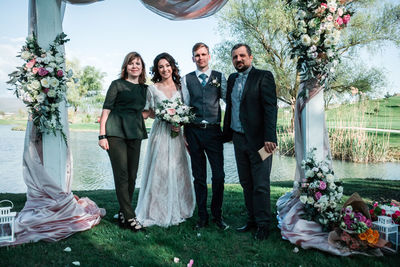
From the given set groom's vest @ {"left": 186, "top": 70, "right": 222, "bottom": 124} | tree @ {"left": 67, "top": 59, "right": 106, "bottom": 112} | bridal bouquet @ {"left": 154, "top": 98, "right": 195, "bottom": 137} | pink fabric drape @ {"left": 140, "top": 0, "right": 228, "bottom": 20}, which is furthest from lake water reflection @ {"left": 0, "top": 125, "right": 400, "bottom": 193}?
tree @ {"left": 67, "top": 59, "right": 106, "bottom": 112}

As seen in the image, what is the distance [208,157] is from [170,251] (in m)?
1.15

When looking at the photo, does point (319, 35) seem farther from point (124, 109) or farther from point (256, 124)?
point (124, 109)

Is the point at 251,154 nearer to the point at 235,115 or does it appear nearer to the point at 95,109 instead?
the point at 235,115

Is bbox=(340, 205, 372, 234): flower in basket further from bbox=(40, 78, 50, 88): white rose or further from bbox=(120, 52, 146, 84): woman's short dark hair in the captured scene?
bbox=(40, 78, 50, 88): white rose

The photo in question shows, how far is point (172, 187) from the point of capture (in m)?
3.77

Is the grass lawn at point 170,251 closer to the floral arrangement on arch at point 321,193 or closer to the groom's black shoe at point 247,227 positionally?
the groom's black shoe at point 247,227

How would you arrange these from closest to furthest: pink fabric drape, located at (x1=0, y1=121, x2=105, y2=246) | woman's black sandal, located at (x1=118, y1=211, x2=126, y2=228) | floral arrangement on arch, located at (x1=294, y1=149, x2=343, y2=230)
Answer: floral arrangement on arch, located at (x1=294, y1=149, x2=343, y2=230), pink fabric drape, located at (x1=0, y1=121, x2=105, y2=246), woman's black sandal, located at (x1=118, y1=211, x2=126, y2=228)

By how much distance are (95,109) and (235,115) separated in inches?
1569

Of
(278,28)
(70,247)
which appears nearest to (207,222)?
(70,247)

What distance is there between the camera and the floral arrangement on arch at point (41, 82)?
3.26 m

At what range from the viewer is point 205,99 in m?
3.49

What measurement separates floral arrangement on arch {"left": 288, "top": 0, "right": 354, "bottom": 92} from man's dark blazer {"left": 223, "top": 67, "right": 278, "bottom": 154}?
17.0 inches

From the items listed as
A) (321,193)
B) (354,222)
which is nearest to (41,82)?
(321,193)

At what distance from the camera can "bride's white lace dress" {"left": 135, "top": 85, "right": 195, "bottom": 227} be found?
12.3 ft
